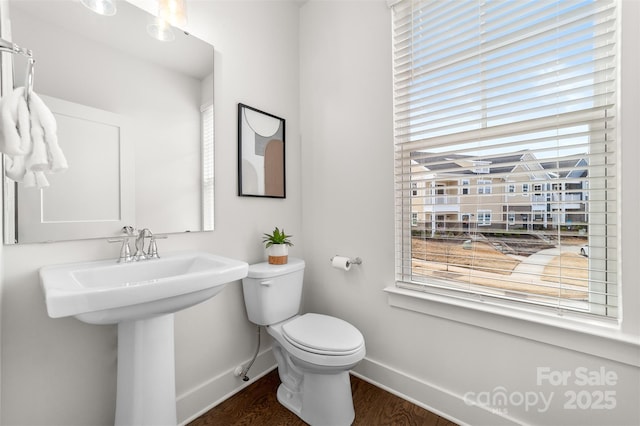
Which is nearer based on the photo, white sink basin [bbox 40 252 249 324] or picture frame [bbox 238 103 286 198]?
white sink basin [bbox 40 252 249 324]

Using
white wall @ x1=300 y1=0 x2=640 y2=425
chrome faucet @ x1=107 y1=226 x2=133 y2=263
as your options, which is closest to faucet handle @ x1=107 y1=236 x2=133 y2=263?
chrome faucet @ x1=107 y1=226 x2=133 y2=263

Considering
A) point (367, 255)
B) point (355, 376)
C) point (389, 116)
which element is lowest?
point (355, 376)

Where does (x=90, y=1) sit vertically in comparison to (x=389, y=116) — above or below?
above

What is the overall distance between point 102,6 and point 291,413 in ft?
6.72

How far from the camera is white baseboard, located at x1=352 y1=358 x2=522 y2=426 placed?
4.29ft

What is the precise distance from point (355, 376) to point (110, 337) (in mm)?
1338

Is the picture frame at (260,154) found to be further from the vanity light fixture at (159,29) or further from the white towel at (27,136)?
the white towel at (27,136)

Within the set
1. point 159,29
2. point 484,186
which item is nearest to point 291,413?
point 484,186

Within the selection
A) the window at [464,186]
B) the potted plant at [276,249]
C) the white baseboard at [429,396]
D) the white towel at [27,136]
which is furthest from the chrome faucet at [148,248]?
the window at [464,186]

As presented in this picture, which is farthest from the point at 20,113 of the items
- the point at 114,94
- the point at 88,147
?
the point at 114,94

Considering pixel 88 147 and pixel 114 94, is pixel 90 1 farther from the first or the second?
pixel 88 147

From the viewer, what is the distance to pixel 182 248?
140cm

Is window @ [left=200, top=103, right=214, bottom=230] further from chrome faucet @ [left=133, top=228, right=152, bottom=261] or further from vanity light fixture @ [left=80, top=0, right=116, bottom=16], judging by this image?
vanity light fixture @ [left=80, top=0, right=116, bottom=16]

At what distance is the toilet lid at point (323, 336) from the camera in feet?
4.22
